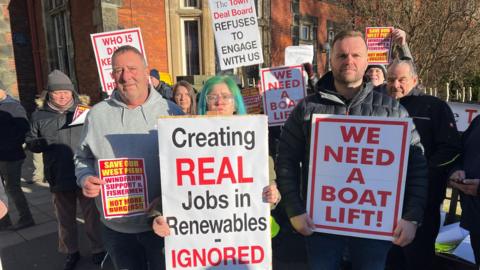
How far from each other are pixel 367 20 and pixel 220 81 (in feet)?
28.1

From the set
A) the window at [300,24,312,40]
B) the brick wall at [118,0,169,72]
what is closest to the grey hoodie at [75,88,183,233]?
the brick wall at [118,0,169,72]

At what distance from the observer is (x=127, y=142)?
2092 mm

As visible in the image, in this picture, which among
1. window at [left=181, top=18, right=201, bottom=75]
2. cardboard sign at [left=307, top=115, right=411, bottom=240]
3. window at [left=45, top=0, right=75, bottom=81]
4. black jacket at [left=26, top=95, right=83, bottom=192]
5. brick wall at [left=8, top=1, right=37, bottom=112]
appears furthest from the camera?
brick wall at [left=8, top=1, right=37, bottom=112]

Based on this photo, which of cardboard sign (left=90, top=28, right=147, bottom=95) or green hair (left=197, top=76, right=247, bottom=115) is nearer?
green hair (left=197, top=76, right=247, bottom=115)

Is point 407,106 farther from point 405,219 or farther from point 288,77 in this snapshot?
point 288,77

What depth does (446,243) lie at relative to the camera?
3.38m

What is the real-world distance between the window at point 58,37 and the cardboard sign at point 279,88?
7.86 m

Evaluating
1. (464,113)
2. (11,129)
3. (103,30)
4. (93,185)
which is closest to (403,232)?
(93,185)

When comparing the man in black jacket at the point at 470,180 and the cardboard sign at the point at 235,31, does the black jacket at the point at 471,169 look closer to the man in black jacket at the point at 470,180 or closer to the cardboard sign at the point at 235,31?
the man in black jacket at the point at 470,180

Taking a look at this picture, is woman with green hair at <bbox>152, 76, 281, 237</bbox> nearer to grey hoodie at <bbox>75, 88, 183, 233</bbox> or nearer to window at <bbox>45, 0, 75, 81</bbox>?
grey hoodie at <bbox>75, 88, 183, 233</bbox>

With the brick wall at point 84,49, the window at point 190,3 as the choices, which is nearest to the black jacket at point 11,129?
the brick wall at point 84,49

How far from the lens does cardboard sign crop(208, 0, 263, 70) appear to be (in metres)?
5.06

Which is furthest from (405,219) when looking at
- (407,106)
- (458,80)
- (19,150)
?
(458,80)

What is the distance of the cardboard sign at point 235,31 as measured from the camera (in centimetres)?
506
